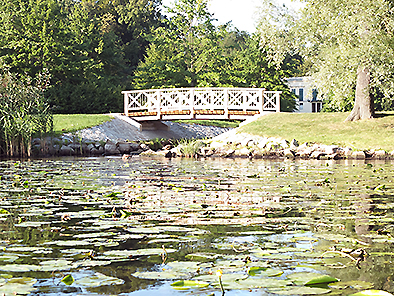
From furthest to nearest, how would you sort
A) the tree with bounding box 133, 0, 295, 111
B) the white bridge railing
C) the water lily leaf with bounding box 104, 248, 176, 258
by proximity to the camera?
the tree with bounding box 133, 0, 295, 111 < the white bridge railing < the water lily leaf with bounding box 104, 248, 176, 258

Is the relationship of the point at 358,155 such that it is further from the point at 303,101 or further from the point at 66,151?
the point at 303,101

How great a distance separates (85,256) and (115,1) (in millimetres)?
46167

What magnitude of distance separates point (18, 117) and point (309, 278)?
13.5 m

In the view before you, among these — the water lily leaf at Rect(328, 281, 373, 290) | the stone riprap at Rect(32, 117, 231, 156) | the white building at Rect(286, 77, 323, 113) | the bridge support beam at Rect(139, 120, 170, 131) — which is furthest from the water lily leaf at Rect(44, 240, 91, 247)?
the white building at Rect(286, 77, 323, 113)

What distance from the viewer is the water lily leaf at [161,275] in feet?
7.18

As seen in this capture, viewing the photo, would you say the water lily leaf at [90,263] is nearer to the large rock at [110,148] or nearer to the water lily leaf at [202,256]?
the water lily leaf at [202,256]

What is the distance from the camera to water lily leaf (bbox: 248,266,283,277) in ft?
7.32

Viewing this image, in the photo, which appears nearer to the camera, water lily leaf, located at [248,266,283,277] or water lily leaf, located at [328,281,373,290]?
water lily leaf, located at [328,281,373,290]

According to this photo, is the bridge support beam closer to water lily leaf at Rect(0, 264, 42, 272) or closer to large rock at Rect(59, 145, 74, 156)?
large rock at Rect(59, 145, 74, 156)

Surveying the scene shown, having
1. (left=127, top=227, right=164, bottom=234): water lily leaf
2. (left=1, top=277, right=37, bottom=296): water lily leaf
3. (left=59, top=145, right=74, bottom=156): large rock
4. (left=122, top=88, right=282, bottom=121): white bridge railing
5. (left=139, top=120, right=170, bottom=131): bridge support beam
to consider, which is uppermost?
(left=122, top=88, right=282, bottom=121): white bridge railing

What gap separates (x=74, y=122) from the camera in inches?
761

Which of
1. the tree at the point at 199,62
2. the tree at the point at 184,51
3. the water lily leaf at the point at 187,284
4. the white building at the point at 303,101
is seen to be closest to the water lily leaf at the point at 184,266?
the water lily leaf at the point at 187,284

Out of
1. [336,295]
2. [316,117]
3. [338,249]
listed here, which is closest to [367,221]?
[338,249]

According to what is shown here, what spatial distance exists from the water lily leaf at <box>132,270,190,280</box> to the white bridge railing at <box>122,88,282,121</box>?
19.0 m
